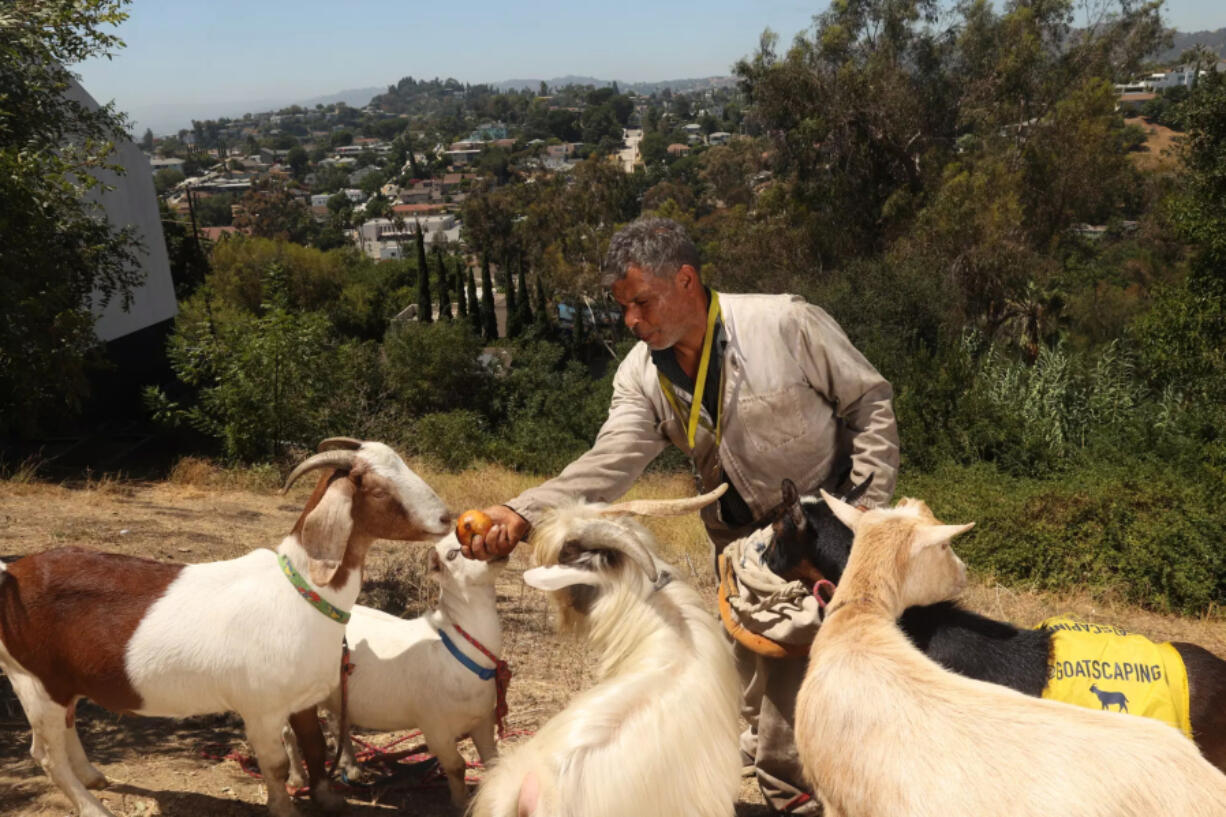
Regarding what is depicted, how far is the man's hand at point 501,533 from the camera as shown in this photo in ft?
11.6

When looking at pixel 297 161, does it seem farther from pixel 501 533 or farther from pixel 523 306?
pixel 501 533

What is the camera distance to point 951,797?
2.38 meters

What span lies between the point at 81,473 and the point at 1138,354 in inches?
826

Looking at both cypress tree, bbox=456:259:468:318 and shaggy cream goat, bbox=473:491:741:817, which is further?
cypress tree, bbox=456:259:468:318

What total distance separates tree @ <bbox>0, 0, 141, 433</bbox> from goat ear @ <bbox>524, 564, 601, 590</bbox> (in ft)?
22.6

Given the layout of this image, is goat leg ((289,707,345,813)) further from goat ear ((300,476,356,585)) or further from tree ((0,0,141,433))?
tree ((0,0,141,433))

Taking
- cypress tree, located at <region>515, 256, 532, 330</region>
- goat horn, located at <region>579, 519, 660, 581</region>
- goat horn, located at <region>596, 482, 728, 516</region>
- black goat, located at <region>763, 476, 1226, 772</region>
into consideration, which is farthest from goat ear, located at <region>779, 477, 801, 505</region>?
cypress tree, located at <region>515, 256, 532, 330</region>

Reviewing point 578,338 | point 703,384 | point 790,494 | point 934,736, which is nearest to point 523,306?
point 578,338

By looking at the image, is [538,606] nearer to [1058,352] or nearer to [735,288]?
[1058,352]

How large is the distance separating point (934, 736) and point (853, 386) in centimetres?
168

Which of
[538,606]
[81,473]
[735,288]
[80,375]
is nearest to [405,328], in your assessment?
[735,288]

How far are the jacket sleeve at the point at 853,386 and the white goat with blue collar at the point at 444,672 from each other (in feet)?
5.08

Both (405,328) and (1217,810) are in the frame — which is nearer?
(1217,810)

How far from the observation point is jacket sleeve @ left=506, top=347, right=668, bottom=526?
12.1ft
